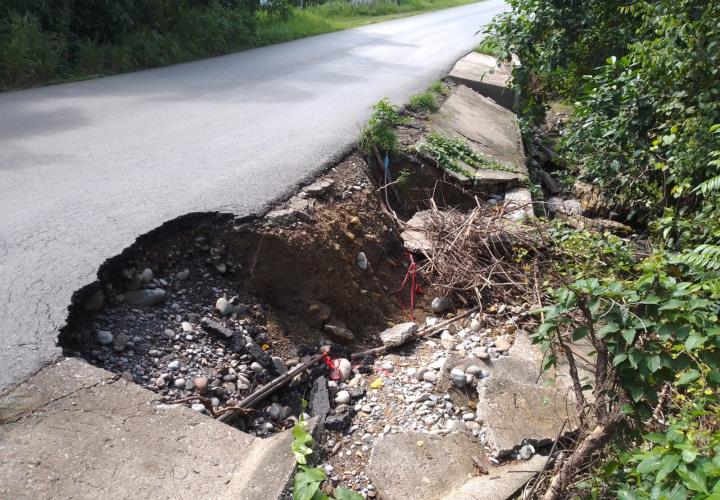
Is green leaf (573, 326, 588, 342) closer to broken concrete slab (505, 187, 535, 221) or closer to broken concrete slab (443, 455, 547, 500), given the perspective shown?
broken concrete slab (443, 455, 547, 500)

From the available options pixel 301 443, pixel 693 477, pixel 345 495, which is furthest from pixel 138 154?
pixel 693 477

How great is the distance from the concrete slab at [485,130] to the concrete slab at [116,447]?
15.1 feet

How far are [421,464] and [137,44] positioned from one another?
9.61m

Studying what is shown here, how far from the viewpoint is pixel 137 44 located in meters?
10.6

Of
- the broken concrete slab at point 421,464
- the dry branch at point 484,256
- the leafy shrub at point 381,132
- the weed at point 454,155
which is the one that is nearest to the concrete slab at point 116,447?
the broken concrete slab at point 421,464

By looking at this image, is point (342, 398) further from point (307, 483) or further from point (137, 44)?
point (137, 44)

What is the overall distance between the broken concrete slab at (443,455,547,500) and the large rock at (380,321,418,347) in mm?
1286

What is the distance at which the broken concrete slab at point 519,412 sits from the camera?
133 inches

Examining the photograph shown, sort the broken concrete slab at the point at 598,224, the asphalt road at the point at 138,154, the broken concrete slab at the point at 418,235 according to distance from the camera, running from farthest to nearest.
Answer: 1. the broken concrete slab at the point at 598,224
2. the broken concrete slab at the point at 418,235
3. the asphalt road at the point at 138,154

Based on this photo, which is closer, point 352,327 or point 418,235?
point 352,327

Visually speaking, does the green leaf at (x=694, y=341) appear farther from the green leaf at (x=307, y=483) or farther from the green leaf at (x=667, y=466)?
the green leaf at (x=307, y=483)

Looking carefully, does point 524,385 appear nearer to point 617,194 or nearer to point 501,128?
point 617,194

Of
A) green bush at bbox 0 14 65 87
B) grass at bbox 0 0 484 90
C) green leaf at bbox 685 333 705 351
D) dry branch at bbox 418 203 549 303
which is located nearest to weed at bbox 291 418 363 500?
green leaf at bbox 685 333 705 351

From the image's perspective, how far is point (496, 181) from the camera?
21.9 ft
